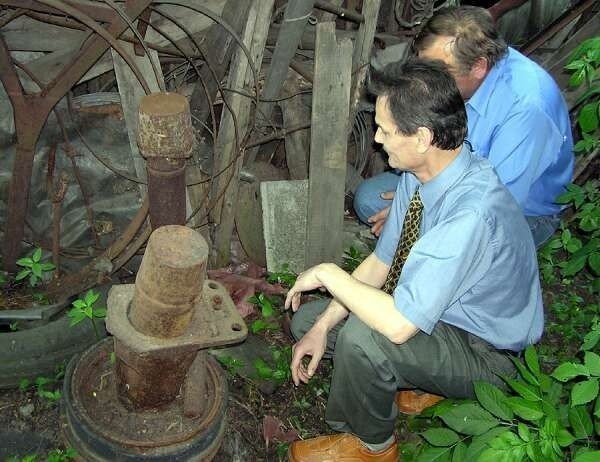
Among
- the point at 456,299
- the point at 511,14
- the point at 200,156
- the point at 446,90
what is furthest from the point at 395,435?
the point at 511,14

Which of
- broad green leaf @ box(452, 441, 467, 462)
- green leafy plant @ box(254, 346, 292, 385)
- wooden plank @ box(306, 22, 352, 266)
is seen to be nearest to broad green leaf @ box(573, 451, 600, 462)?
broad green leaf @ box(452, 441, 467, 462)

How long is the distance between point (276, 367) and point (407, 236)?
1.17 metres

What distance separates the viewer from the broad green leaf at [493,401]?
2.22 meters

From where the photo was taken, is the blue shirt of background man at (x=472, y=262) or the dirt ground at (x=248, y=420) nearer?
the blue shirt of background man at (x=472, y=262)

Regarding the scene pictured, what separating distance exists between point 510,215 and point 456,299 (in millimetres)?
401

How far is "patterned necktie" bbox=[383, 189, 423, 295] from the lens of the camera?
2.74 metres

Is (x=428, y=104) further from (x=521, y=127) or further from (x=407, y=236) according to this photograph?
(x=521, y=127)

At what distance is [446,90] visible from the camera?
2424 mm

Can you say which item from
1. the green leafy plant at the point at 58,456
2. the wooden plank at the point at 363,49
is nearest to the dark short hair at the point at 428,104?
the wooden plank at the point at 363,49

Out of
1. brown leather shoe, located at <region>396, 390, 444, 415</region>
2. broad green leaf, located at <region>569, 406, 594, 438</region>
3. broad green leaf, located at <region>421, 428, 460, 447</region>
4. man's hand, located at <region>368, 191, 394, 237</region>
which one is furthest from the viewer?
man's hand, located at <region>368, 191, 394, 237</region>

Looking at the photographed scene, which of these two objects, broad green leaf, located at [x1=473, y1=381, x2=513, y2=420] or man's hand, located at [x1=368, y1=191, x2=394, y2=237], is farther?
man's hand, located at [x1=368, y1=191, x2=394, y2=237]

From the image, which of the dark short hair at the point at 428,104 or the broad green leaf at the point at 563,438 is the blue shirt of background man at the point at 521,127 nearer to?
the dark short hair at the point at 428,104

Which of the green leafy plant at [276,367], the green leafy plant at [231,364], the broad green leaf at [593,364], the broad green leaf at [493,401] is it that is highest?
the broad green leaf at [593,364]

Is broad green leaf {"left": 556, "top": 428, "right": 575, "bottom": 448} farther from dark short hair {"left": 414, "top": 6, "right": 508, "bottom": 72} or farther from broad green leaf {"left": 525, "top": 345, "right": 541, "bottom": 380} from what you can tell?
dark short hair {"left": 414, "top": 6, "right": 508, "bottom": 72}
